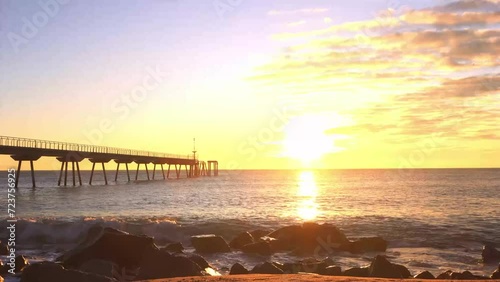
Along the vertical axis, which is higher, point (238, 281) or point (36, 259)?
point (238, 281)

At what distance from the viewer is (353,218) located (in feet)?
133

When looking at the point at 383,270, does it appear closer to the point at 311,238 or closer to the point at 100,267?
the point at 100,267

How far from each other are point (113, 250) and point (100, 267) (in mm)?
1418

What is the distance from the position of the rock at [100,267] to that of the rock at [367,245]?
40.9 feet

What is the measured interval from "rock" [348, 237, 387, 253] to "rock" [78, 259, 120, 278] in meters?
12.5

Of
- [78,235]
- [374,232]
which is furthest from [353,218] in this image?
[78,235]

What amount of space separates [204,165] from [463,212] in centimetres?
13278

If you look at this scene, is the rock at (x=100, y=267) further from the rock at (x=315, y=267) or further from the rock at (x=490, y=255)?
the rock at (x=490, y=255)

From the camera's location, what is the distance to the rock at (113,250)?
604 inches

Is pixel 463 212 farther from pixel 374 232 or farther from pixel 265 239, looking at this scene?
pixel 265 239

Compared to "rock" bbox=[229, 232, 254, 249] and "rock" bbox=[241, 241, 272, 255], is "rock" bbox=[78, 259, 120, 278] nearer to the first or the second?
"rock" bbox=[241, 241, 272, 255]

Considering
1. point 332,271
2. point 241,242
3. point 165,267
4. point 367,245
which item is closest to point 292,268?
point 332,271

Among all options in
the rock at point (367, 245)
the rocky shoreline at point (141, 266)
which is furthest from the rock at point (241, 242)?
the rock at point (367, 245)

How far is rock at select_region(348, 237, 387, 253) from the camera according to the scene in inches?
906
